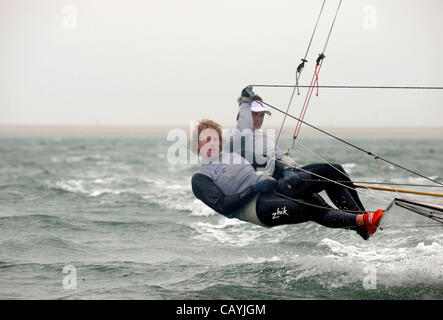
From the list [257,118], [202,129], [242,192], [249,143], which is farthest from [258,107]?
[242,192]

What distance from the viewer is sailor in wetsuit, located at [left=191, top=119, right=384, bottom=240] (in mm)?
5312

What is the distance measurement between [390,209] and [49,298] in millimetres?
3331

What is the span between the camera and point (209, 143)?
5.71 metres

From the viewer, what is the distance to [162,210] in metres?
12.8

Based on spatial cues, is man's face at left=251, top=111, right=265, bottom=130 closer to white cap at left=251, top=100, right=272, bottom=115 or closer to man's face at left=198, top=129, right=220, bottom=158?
white cap at left=251, top=100, right=272, bottom=115

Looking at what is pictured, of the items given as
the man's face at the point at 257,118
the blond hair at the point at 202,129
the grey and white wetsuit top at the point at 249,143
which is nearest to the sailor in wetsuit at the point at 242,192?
the blond hair at the point at 202,129

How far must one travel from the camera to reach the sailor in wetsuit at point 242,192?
531 centimetres

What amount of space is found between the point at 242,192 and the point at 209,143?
0.63m

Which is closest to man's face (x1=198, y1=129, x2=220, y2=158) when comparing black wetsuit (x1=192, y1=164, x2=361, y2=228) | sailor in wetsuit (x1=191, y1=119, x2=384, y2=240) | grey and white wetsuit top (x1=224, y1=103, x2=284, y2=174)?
sailor in wetsuit (x1=191, y1=119, x2=384, y2=240)

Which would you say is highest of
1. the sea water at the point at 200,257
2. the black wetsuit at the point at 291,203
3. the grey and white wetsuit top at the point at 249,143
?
the grey and white wetsuit top at the point at 249,143

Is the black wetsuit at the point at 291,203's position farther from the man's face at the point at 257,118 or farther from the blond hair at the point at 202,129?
the man's face at the point at 257,118

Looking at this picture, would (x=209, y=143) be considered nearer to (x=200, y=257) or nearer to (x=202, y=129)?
(x=202, y=129)
